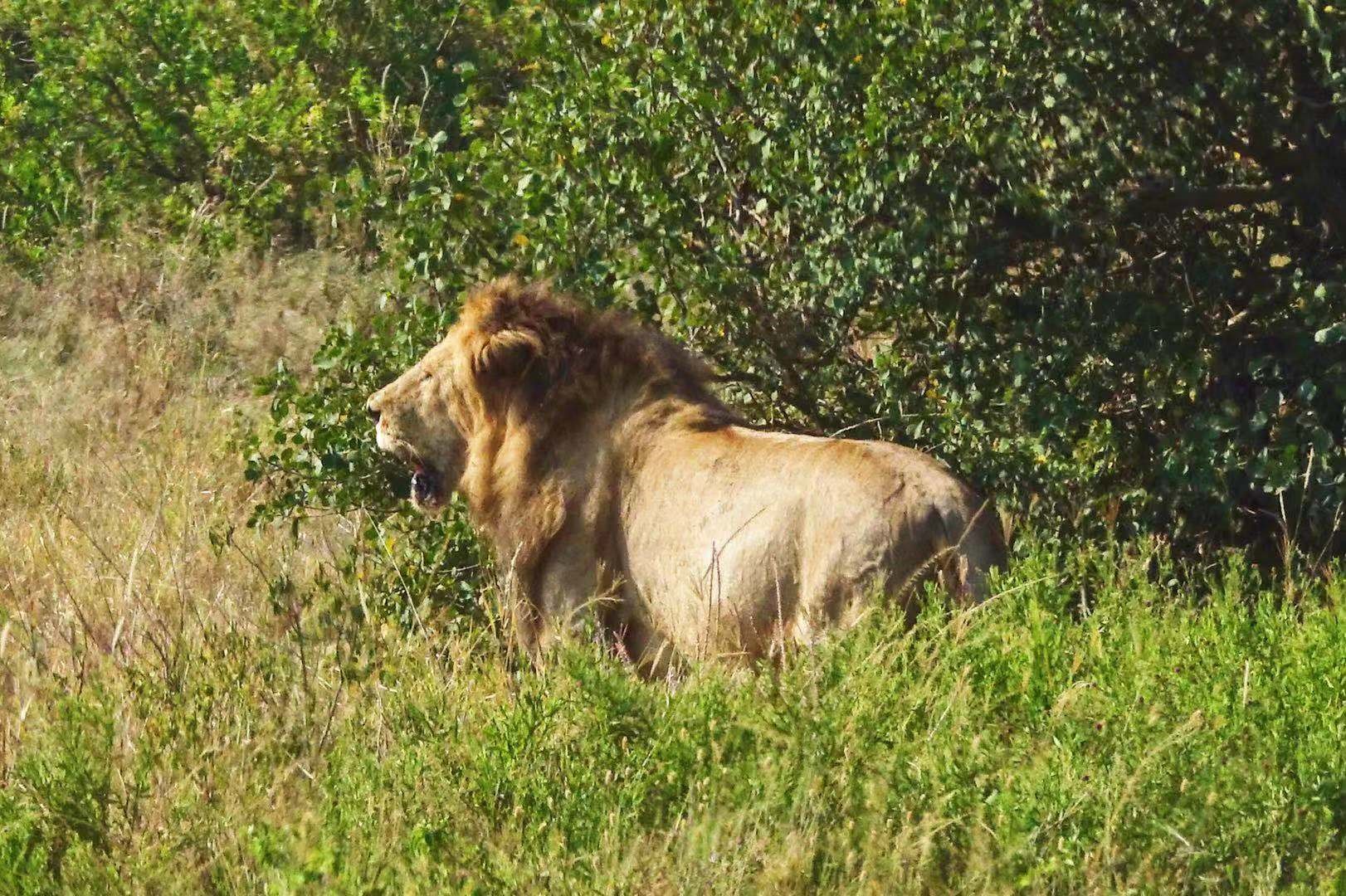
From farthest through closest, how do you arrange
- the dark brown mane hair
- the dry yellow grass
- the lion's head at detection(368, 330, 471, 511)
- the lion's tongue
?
the lion's tongue < the lion's head at detection(368, 330, 471, 511) < the dark brown mane hair < the dry yellow grass

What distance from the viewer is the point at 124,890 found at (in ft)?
12.5

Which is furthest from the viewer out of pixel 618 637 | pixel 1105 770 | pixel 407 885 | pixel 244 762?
pixel 618 637

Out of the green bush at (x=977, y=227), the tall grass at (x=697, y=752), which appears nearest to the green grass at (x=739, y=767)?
the tall grass at (x=697, y=752)

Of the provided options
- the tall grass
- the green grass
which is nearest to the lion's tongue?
the tall grass

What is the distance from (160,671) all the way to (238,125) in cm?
644

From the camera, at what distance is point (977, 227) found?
18.8 ft

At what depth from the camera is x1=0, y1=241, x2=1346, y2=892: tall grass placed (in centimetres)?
372

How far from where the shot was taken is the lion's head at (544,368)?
5.79 meters

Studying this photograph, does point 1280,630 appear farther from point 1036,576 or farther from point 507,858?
point 507,858

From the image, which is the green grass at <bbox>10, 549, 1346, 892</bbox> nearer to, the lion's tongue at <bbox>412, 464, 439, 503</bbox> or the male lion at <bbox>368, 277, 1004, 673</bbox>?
the male lion at <bbox>368, 277, 1004, 673</bbox>

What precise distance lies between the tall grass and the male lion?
0.21 meters

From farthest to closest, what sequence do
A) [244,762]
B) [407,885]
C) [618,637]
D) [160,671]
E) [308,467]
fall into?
[308,467]
[618,637]
[160,671]
[244,762]
[407,885]

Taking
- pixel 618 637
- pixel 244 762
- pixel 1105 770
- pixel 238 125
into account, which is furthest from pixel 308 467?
pixel 238 125

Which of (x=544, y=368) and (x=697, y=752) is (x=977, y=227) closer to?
(x=544, y=368)
